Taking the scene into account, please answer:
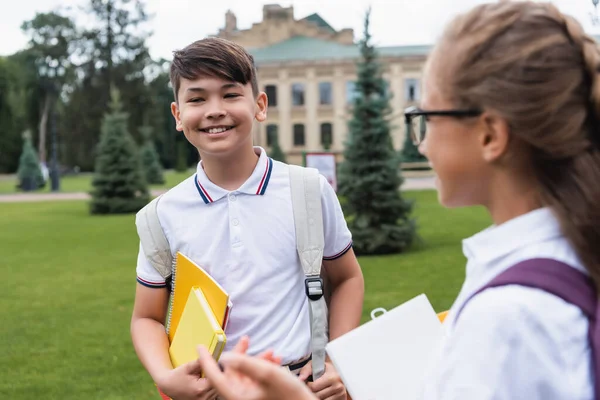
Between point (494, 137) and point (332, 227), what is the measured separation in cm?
105

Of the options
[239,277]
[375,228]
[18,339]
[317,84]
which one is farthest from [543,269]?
[317,84]

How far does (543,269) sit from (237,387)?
471mm

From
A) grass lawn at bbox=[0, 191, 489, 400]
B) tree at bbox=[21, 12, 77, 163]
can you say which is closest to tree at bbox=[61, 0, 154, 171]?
tree at bbox=[21, 12, 77, 163]

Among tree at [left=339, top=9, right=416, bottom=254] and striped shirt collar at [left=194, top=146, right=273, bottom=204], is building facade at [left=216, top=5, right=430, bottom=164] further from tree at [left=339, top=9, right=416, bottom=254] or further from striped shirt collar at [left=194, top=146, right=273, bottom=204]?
striped shirt collar at [left=194, top=146, right=273, bottom=204]

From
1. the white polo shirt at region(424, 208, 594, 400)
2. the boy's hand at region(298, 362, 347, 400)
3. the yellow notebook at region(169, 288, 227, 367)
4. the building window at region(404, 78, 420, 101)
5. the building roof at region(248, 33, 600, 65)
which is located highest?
the building roof at region(248, 33, 600, 65)

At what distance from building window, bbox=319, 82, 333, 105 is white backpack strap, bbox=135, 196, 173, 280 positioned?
4932 centimetres

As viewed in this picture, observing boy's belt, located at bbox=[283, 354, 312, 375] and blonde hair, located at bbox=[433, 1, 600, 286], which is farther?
boy's belt, located at bbox=[283, 354, 312, 375]

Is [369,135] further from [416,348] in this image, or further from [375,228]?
[416,348]

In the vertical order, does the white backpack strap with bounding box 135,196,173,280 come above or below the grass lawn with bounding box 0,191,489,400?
above

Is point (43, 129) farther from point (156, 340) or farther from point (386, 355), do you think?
point (386, 355)

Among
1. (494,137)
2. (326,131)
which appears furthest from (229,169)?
(326,131)

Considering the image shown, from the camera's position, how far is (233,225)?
1.91 metres

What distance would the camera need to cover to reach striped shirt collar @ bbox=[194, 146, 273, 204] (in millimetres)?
1951

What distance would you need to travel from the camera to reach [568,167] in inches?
38.2
